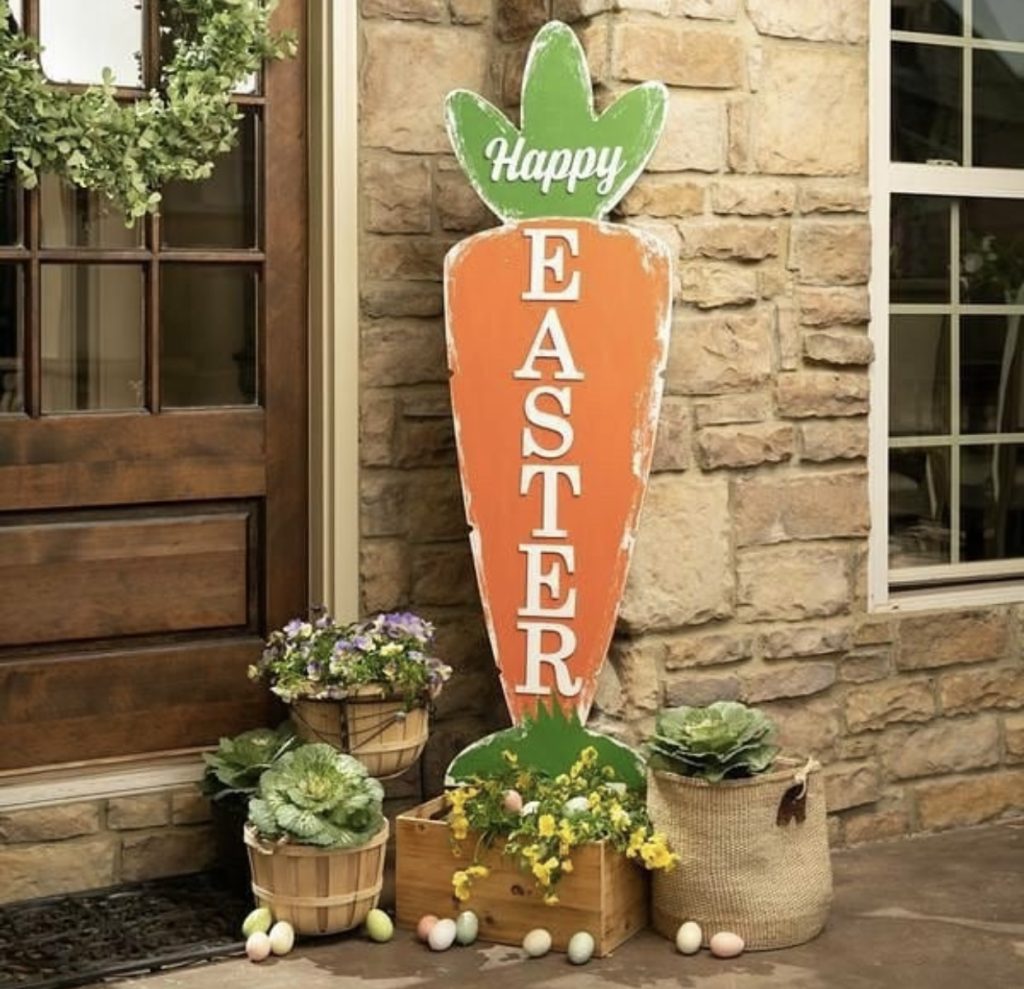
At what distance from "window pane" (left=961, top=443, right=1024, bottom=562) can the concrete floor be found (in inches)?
40.4

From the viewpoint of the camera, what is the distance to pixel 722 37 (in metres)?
4.49

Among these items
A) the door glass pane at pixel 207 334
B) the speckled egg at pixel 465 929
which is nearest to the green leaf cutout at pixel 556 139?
the door glass pane at pixel 207 334

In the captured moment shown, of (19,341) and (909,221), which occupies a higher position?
(909,221)

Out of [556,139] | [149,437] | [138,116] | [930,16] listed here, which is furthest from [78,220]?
[930,16]

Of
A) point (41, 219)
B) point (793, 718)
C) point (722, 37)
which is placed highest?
point (722, 37)

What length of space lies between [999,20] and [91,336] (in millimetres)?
2358

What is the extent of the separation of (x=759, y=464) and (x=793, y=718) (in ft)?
1.96

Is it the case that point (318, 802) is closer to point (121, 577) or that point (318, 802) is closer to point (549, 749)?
point (549, 749)

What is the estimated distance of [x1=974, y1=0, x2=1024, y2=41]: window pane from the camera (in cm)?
502

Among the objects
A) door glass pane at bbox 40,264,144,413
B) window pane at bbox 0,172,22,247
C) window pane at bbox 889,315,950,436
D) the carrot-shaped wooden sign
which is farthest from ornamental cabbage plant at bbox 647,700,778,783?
window pane at bbox 0,172,22,247

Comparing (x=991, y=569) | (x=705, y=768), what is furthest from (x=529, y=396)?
(x=991, y=569)

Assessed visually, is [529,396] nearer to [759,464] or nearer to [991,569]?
[759,464]

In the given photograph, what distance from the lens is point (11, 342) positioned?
432cm

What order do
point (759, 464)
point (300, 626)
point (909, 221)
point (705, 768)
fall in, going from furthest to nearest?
point (909, 221) → point (759, 464) → point (300, 626) → point (705, 768)
